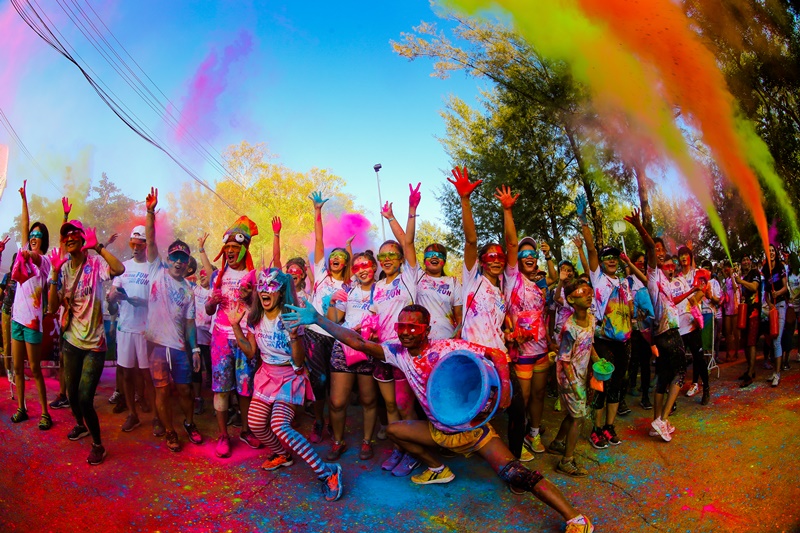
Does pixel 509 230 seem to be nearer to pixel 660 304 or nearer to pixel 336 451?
pixel 660 304

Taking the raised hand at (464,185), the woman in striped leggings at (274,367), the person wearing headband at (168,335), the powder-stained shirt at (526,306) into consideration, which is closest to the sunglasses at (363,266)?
the woman in striped leggings at (274,367)

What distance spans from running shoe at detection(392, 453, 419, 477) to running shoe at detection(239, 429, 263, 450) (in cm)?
146

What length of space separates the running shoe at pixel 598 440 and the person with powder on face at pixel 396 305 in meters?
1.81

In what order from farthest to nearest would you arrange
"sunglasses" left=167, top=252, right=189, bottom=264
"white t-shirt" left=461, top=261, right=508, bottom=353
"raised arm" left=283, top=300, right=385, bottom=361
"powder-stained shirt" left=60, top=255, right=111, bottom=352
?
"sunglasses" left=167, top=252, right=189, bottom=264, "powder-stained shirt" left=60, top=255, right=111, bottom=352, "white t-shirt" left=461, top=261, right=508, bottom=353, "raised arm" left=283, top=300, right=385, bottom=361

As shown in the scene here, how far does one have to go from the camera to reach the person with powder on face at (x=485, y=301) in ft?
14.6

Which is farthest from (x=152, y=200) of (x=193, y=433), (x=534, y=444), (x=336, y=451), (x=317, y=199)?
(x=534, y=444)

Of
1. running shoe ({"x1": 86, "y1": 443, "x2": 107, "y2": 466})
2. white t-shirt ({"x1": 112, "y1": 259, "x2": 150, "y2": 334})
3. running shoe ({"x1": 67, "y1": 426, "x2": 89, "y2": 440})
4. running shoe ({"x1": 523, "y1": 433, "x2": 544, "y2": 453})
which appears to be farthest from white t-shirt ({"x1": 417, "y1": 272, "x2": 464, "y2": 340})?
running shoe ({"x1": 67, "y1": 426, "x2": 89, "y2": 440})

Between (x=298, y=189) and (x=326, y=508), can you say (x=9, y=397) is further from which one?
(x=298, y=189)

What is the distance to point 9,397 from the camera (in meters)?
6.11

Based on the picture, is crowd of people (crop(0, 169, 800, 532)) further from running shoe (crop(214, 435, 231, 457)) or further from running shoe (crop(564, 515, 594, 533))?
running shoe (crop(564, 515, 594, 533))

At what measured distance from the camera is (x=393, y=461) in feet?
15.1

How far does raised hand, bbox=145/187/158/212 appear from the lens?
15.8 ft

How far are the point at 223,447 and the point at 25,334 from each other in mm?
2533

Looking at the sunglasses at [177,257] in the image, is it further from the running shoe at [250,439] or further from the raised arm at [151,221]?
the running shoe at [250,439]
